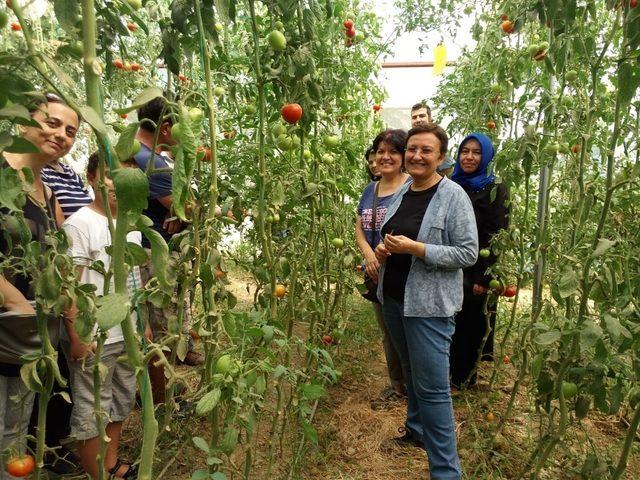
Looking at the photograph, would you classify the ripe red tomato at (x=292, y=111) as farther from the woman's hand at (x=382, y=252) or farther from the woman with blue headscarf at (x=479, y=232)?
the woman with blue headscarf at (x=479, y=232)

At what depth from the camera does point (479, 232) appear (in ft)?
7.34

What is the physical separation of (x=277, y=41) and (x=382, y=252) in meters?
0.79

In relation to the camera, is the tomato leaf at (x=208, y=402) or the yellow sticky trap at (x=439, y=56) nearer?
the tomato leaf at (x=208, y=402)

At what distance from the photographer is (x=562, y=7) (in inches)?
45.1

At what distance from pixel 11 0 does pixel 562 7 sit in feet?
3.69

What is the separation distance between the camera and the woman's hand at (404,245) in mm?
1580

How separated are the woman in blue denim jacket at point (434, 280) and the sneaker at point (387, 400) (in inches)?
29.9

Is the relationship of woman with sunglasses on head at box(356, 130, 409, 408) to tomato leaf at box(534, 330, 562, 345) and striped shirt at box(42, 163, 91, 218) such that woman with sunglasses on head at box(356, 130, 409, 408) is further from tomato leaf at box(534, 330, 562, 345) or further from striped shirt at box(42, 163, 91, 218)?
striped shirt at box(42, 163, 91, 218)

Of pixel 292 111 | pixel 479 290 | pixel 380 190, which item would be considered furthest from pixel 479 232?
pixel 292 111

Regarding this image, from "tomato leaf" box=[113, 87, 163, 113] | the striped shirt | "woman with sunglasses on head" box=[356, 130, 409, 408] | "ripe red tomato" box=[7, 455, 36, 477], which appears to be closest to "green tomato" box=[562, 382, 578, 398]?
"woman with sunglasses on head" box=[356, 130, 409, 408]

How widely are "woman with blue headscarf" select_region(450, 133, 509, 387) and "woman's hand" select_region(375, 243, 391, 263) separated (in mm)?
559

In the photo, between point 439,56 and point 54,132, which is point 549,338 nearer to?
point 54,132

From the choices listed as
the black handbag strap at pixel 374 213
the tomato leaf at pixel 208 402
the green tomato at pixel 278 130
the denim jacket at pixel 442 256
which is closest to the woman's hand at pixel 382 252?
the denim jacket at pixel 442 256

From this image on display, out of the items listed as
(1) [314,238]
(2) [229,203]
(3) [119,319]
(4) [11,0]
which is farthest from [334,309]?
(4) [11,0]
